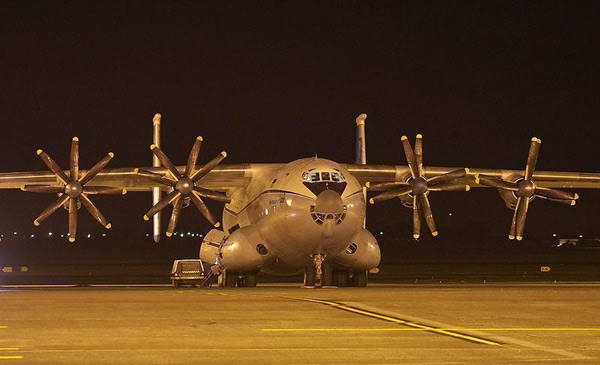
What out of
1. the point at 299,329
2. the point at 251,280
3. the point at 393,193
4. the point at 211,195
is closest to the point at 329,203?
the point at 393,193

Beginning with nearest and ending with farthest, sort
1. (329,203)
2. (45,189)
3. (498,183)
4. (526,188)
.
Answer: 1. (329,203)
2. (45,189)
3. (526,188)
4. (498,183)

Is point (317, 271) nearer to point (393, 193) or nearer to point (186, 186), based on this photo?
point (393, 193)

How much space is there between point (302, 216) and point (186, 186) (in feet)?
13.8

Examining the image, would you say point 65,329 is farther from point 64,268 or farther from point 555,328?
point 64,268

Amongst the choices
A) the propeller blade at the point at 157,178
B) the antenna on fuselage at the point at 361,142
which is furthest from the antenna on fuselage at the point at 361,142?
the propeller blade at the point at 157,178

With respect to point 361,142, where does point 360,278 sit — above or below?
below

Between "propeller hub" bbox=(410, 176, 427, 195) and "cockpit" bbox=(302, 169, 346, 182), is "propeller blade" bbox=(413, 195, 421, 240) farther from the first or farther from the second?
"cockpit" bbox=(302, 169, 346, 182)

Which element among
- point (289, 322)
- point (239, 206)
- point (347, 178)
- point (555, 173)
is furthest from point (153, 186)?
point (289, 322)

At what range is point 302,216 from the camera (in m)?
29.4

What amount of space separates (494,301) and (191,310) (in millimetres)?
6740

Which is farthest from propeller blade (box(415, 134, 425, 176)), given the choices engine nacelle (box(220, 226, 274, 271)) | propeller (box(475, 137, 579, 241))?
engine nacelle (box(220, 226, 274, 271))

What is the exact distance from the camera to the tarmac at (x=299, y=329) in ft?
38.5

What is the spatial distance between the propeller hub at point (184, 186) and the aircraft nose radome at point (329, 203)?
458 cm

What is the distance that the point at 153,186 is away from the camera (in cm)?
3434
